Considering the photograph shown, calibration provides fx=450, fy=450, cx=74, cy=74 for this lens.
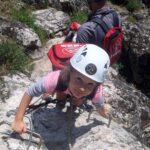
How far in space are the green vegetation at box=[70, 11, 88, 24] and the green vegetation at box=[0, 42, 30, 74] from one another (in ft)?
7.91

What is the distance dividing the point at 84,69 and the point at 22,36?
3154 millimetres

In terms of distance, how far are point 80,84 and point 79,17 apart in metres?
4.79

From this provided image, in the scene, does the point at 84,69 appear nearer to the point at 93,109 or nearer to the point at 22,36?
the point at 93,109

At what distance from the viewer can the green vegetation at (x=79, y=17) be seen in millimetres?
8591

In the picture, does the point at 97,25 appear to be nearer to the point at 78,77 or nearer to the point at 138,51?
the point at 78,77

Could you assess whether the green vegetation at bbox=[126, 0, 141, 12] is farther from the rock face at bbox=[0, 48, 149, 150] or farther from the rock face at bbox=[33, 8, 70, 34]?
the rock face at bbox=[0, 48, 149, 150]

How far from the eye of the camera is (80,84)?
4.05 meters

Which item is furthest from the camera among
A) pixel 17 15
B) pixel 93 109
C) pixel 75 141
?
pixel 17 15

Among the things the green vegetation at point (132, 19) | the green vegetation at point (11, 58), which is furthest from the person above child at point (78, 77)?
the green vegetation at point (132, 19)

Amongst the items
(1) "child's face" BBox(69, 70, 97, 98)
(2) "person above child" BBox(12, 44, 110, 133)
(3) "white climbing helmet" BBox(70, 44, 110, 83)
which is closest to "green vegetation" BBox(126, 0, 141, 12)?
(2) "person above child" BBox(12, 44, 110, 133)

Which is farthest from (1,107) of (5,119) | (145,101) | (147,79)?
(147,79)

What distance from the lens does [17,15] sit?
781 centimetres

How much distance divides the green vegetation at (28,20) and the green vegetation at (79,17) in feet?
3.21

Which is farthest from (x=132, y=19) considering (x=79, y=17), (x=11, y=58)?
(x=11, y=58)
